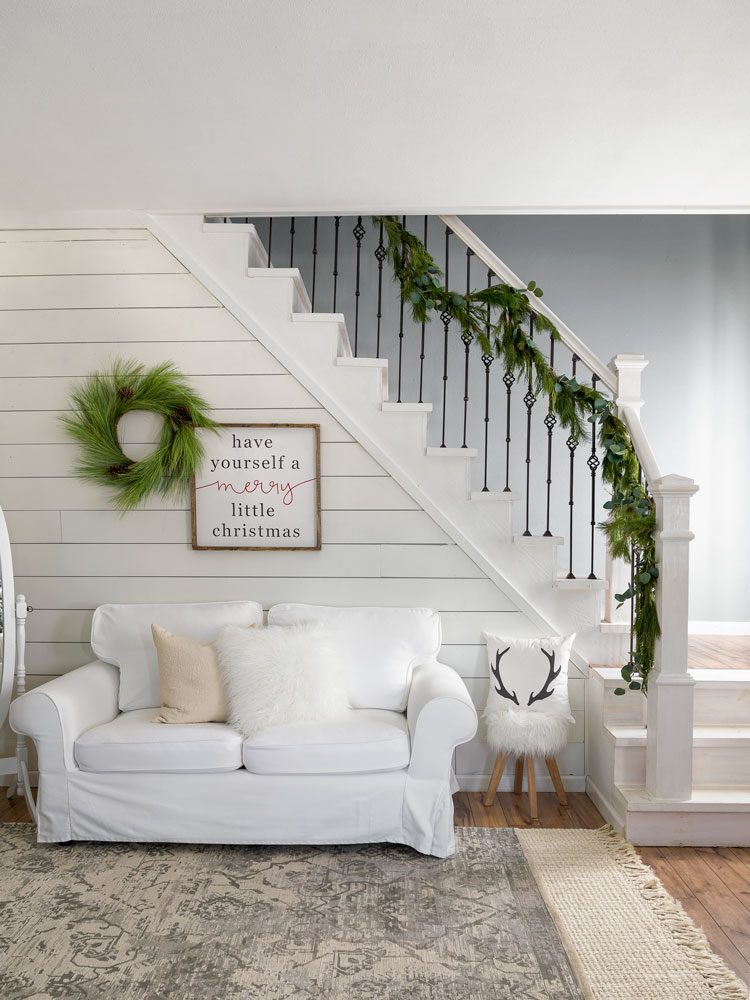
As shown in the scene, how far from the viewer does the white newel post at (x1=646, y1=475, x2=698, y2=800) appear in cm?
298

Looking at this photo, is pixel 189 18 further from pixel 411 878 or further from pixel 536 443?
pixel 536 443

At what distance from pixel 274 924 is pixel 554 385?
2.42 meters

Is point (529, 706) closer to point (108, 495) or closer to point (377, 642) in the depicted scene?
point (377, 642)

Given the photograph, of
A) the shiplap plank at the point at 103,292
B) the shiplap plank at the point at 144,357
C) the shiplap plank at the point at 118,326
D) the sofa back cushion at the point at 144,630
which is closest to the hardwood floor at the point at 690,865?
the sofa back cushion at the point at 144,630

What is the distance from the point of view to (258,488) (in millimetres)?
3699

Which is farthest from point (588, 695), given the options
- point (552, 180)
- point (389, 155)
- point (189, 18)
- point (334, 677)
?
point (189, 18)

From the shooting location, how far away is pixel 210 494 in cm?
370

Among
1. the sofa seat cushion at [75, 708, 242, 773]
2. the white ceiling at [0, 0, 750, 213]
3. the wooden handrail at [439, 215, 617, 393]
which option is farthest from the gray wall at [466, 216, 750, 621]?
the sofa seat cushion at [75, 708, 242, 773]

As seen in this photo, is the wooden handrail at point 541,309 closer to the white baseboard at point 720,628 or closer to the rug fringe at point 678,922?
the rug fringe at point 678,922

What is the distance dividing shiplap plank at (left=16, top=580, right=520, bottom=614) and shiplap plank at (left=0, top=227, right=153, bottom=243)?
156 cm

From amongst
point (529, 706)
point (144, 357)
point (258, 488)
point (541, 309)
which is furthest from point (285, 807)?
point (541, 309)

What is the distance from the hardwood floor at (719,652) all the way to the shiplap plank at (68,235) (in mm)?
3283

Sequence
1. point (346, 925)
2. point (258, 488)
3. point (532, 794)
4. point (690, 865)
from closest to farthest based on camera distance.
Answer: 1. point (346, 925)
2. point (690, 865)
3. point (532, 794)
4. point (258, 488)

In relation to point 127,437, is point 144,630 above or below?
below
